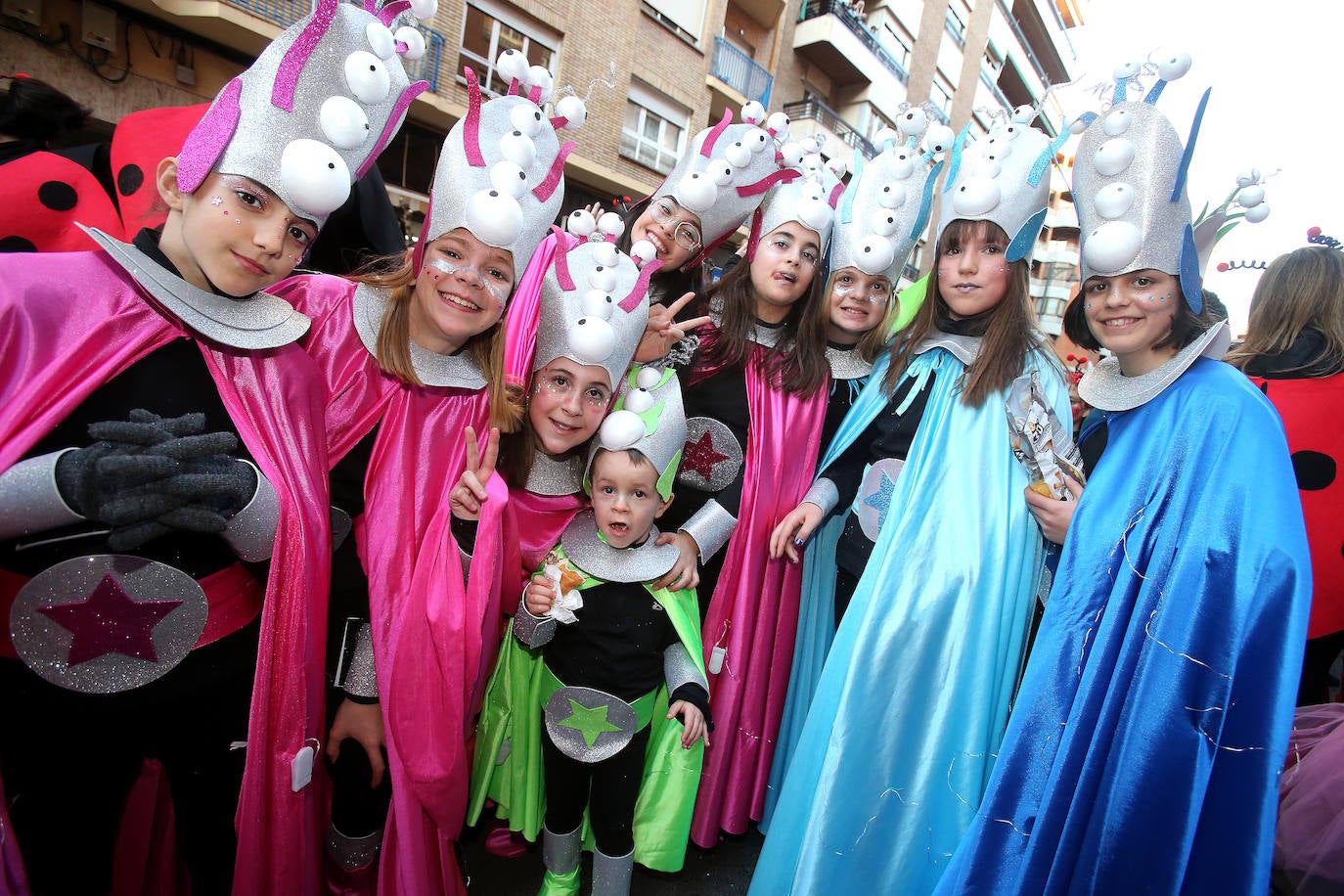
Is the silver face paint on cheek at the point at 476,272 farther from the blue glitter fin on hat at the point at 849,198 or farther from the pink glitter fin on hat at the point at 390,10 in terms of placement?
the blue glitter fin on hat at the point at 849,198

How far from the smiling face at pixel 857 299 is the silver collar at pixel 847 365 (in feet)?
0.32

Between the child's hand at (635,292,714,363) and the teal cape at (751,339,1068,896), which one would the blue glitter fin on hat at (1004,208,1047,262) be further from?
the child's hand at (635,292,714,363)

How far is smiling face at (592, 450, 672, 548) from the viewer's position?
1.96 metres

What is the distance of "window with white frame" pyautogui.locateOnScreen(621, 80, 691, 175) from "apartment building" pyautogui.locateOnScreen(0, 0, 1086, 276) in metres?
0.03

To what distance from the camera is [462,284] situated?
68.5 inches

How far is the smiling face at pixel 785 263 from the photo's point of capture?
93.7 inches

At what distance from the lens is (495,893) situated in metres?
2.13

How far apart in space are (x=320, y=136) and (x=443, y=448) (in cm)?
79

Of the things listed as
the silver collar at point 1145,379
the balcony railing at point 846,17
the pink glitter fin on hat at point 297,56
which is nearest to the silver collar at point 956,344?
the silver collar at point 1145,379

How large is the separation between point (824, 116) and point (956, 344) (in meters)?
15.0

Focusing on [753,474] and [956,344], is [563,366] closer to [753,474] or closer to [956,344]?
[753,474]

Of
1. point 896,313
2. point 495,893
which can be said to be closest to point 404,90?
point 896,313

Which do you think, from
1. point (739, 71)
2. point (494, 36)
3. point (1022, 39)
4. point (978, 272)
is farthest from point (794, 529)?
point (1022, 39)

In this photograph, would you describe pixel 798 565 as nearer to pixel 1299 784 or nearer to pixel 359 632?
pixel 359 632
